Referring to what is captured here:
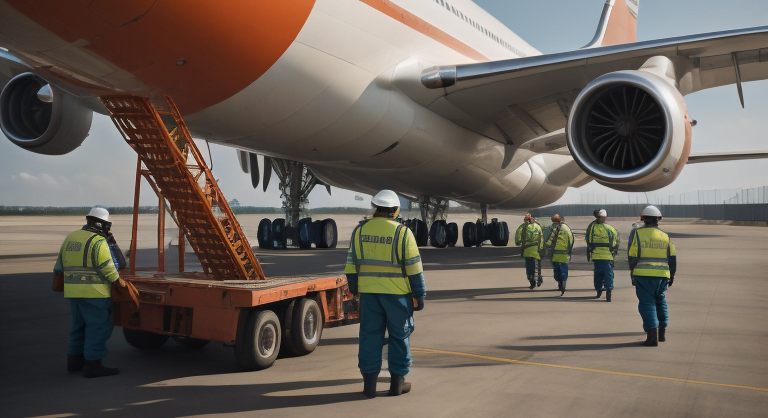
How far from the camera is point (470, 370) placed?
4957 millimetres

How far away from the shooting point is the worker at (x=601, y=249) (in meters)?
9.17

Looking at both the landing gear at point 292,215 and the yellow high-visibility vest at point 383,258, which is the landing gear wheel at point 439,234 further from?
the yellow high-visibility vest at point 383,258

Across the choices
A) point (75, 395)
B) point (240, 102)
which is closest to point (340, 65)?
point (240, 102)

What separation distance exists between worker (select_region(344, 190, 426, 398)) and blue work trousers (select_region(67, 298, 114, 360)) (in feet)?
6.86

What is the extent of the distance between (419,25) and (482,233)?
41.3ft

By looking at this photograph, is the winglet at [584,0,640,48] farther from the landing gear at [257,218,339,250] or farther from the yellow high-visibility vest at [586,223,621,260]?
the yellow high-visibility vest at [586,223,621,260]

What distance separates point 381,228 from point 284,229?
15.7 metres

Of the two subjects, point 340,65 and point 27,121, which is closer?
point 340,65

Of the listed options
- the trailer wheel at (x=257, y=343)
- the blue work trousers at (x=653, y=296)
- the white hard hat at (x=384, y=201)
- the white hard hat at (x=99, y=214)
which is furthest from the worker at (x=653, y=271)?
the white hard hat at (x=99, y=214)

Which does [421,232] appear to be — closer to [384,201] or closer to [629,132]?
[629,132]

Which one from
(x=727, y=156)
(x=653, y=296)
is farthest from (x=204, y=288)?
(x=727, y=156)

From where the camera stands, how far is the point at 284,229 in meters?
19.9

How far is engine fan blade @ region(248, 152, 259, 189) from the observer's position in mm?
20406

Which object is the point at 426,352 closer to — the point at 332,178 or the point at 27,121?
the point at 27,121
